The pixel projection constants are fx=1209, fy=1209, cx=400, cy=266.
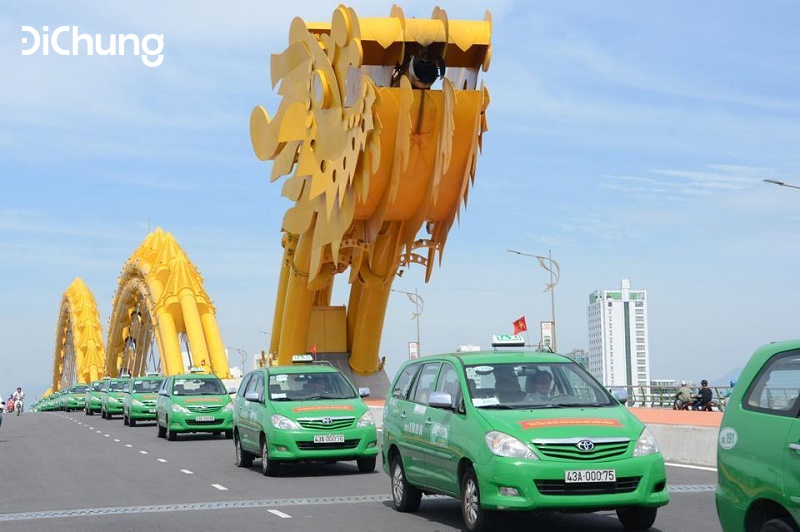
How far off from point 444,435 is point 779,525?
4.63 m

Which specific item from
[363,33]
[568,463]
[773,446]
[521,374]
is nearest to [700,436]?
[521,374]

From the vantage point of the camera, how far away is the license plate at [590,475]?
33.0 ft

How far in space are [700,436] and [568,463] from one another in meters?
8.79

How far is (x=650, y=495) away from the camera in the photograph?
10.3 metres

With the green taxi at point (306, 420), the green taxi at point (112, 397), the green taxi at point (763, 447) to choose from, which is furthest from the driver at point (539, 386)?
the green taxi at point (112, 397)

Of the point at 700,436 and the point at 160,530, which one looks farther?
the point at 700,436

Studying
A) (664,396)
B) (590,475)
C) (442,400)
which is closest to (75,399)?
(664,396)

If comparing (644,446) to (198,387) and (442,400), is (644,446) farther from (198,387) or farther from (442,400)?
(198,387)

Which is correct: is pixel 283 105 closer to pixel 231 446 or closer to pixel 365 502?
pixel 231 446

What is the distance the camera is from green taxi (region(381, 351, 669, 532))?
10094mm

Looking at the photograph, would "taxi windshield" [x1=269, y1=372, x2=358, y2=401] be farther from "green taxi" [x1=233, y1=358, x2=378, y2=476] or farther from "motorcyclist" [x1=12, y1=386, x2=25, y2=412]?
"motorcyclist" [x1=12, y1=386, x2=25, y2=412]

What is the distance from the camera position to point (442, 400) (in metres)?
11.4

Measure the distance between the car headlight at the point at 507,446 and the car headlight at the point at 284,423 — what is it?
7766mm

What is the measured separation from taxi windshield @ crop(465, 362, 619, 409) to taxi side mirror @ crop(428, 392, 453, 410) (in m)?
0.21
